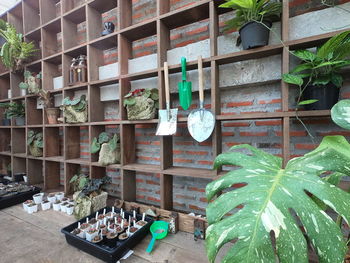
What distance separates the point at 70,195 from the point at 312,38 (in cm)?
230

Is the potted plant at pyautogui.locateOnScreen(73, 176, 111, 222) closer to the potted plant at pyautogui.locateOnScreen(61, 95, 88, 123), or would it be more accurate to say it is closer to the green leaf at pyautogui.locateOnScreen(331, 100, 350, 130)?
the potted plant at pyautogui.locateOnScreen(61, 95, 88, 123)

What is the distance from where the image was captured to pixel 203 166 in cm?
148

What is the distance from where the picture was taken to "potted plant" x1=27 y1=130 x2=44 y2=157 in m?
2.05

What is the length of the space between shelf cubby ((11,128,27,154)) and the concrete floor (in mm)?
1261

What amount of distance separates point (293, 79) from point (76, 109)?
1731 mm

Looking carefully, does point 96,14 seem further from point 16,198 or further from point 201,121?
point 16,198

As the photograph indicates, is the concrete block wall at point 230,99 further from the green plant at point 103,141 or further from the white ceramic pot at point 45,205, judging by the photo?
the white ceramic pot at point 45,205

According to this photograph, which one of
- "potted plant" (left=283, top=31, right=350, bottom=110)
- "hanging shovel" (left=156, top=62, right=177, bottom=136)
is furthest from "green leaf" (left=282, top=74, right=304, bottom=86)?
"hanging shovel" (left=156, top=62, right=177, bottom=136)

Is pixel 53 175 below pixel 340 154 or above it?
below

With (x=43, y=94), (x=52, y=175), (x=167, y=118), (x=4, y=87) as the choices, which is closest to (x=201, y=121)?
(x=167, y=118)

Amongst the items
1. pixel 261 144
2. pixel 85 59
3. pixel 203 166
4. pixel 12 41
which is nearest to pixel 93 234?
pixel 203 166

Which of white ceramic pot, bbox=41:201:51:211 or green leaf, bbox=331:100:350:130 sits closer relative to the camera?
green leaf, bbox=331:100:350:130

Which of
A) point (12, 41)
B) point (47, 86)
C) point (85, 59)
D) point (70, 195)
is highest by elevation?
point (12, 41)

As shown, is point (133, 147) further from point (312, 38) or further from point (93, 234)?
point (312, 38)
